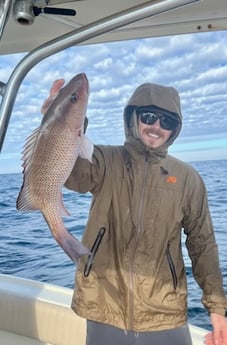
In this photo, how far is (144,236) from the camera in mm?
1353

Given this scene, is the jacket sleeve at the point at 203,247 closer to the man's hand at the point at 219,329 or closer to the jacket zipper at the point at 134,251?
the man's hand at the point at 219,329

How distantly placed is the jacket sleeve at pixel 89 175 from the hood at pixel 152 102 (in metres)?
0.11

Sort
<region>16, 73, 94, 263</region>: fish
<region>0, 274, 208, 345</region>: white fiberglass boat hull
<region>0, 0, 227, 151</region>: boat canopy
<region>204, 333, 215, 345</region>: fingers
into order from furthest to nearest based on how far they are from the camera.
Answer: <region>0, 274, 208, 345</region>: white fiberglass boat hull → <region>204, 333, 215, 345</region>: fingers → <region>16, 73, 94, 263</region>: fish → <region>0, 0, 227, 151</region>: boat canopy

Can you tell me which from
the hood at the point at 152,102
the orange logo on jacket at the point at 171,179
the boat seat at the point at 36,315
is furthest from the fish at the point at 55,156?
the boat seat at the point at 36,315

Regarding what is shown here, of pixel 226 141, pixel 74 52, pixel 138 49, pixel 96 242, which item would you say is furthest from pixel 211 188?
pixel 74 52

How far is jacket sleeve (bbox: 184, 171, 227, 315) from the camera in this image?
1.37m

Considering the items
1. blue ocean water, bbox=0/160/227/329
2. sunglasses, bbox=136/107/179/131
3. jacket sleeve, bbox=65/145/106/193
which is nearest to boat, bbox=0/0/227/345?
blue ocean water, bbox=0/160/227/329

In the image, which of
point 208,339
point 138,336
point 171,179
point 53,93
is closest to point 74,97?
point 53,93

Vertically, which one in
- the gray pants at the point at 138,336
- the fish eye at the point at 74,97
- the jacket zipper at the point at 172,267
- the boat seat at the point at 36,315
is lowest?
the boat seat at the point at 36,315

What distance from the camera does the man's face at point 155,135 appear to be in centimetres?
137

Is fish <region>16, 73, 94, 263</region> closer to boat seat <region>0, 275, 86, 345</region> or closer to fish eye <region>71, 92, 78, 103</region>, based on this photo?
fish eye <region>71, 92, 78, 103</region>

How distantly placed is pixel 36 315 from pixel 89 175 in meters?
0.72

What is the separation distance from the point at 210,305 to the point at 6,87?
2.87ft

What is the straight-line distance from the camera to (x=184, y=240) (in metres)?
1.39
